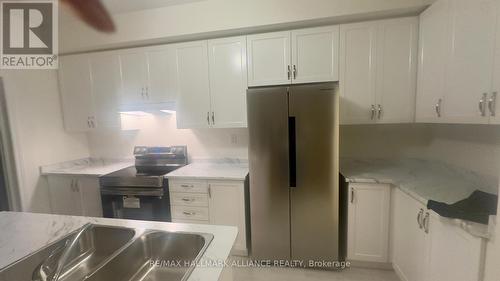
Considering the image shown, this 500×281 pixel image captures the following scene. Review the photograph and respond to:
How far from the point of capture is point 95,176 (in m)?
2.43

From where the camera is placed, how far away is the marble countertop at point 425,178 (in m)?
1.42

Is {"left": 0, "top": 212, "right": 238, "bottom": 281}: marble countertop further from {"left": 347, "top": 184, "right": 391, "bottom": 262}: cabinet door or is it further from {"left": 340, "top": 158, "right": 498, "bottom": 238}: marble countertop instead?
{"left": 347, "top": 184, "right": 391, "bottom": 262}: cabinet door

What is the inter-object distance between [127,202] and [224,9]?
2222 millimetres

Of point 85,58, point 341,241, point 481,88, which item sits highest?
point 85,58

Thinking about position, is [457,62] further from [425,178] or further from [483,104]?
[425,178]

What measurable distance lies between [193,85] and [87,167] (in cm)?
180

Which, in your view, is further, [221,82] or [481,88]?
[221,82]

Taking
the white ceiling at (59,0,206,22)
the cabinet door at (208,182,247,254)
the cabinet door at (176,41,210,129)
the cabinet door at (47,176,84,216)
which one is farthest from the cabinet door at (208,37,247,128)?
the cabinet door at (47,176,84,216)

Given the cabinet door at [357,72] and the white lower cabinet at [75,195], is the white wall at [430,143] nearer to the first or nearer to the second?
the cabinet door at [357,72]

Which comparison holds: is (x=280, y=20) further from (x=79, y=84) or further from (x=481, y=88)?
(x=79, y=84)

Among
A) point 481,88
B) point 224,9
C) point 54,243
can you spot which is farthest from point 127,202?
point 481,88

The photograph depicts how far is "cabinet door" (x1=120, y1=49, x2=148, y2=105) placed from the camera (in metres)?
2.49
